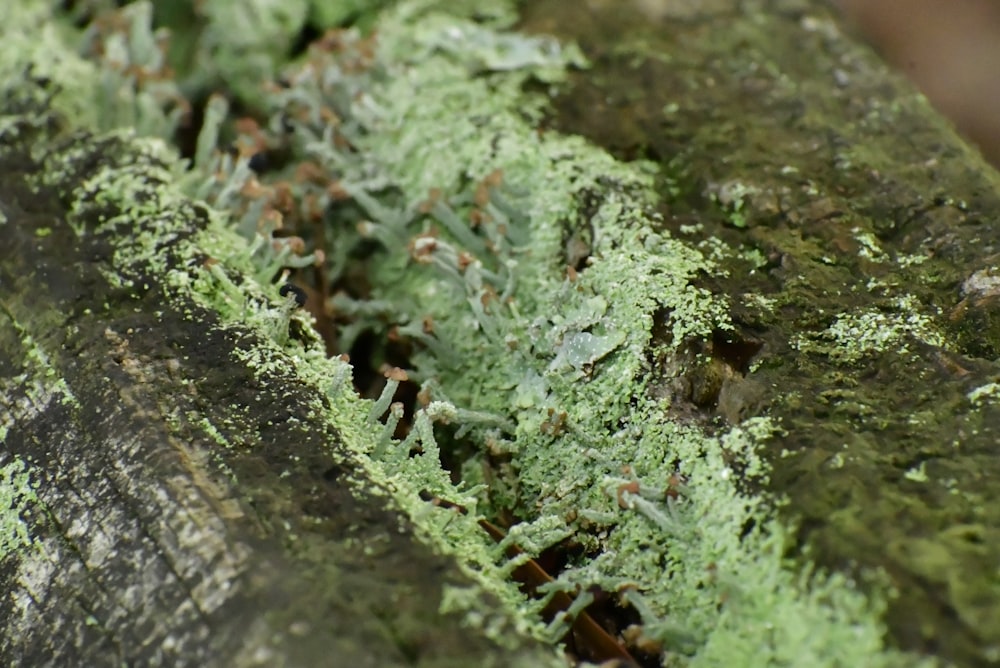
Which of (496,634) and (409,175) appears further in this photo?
(409,175)

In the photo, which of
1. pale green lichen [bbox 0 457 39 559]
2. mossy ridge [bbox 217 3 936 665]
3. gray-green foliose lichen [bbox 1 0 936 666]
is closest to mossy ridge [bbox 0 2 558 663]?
gray-green foliose lichen [bbox 1 0 936 666]

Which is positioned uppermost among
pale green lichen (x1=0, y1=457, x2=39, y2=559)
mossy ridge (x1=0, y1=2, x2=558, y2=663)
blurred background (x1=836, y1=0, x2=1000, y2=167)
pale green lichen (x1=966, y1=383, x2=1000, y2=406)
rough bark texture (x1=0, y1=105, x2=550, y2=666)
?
blurred background (x1=836, y1=0, x2=1000, y2=167)

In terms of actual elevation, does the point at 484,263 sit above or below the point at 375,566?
above

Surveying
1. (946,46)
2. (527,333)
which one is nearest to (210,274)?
(527,333)

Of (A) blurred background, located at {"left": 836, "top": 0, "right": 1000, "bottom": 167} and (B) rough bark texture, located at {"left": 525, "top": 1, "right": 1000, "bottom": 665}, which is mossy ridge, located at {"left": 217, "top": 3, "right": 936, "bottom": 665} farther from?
(A) blurred background, located at {"left": 836, "top": 0, "right": 1000, "bottom": 167}

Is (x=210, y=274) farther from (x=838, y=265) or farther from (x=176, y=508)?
(x=838, y=265)

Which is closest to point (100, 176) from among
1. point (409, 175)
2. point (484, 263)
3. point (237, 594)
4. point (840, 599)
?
point (409, 175)

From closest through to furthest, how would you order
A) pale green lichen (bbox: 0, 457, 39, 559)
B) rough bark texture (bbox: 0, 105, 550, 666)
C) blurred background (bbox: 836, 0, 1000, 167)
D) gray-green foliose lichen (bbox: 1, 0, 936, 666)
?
rough bark texture (bbox: 0, 105, 550, 666), gray-green foliose lichen (bbox: 1, 0, 936, 666), pale green lichen (bbox: 0, 457, 39, 559), blurred background (bbox: 836, 0, 1000, 167)

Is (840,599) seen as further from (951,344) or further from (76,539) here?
(76,539)
